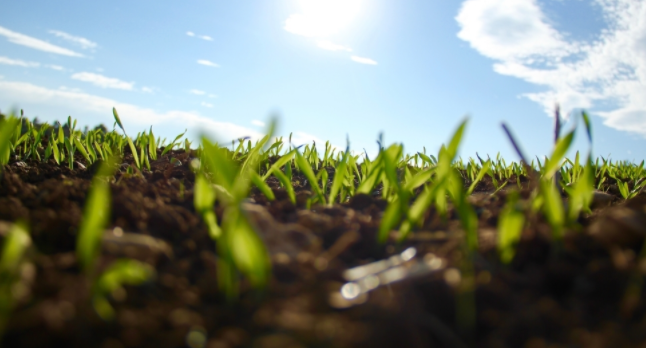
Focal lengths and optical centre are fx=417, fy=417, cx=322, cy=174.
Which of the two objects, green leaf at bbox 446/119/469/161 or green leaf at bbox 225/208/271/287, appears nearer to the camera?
green leaf at bbox 225/208/271/287

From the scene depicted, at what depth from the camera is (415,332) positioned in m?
0.65

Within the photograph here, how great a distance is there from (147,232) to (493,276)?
30.6 inches

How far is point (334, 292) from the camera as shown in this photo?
730 mm

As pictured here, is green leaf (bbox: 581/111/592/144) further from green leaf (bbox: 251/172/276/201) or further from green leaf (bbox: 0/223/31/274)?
green leaf (bbox: 0/223/31/274)

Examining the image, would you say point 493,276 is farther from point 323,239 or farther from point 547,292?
point 323,239

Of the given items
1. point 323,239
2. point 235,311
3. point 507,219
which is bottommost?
point 235,311

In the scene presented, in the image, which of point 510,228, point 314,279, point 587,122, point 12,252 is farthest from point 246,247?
point 587,122

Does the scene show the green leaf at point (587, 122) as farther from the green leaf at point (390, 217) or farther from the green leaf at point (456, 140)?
the green leaf at point (390, 217)

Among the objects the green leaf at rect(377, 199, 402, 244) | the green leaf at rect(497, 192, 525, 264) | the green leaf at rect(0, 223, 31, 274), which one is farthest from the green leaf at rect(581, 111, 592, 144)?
the green leaf at rect(0, 223, 31, 274)

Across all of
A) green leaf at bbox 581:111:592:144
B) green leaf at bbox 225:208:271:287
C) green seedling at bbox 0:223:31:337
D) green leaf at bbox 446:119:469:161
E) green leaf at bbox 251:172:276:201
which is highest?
green leaf at bbox 581:111:592:144

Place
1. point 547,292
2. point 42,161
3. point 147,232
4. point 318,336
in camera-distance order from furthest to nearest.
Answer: point 42,161
point 147,232
point 547,292
point 318,336

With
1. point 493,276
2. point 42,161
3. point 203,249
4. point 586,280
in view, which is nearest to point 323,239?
point 203,249

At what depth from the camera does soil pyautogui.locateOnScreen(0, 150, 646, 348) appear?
2.04 feet

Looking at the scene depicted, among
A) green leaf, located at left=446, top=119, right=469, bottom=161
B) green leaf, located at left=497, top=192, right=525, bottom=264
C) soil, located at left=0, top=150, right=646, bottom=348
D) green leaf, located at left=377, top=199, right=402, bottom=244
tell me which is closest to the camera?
soil, located at left=0, top=150, right=646, bottom=348
